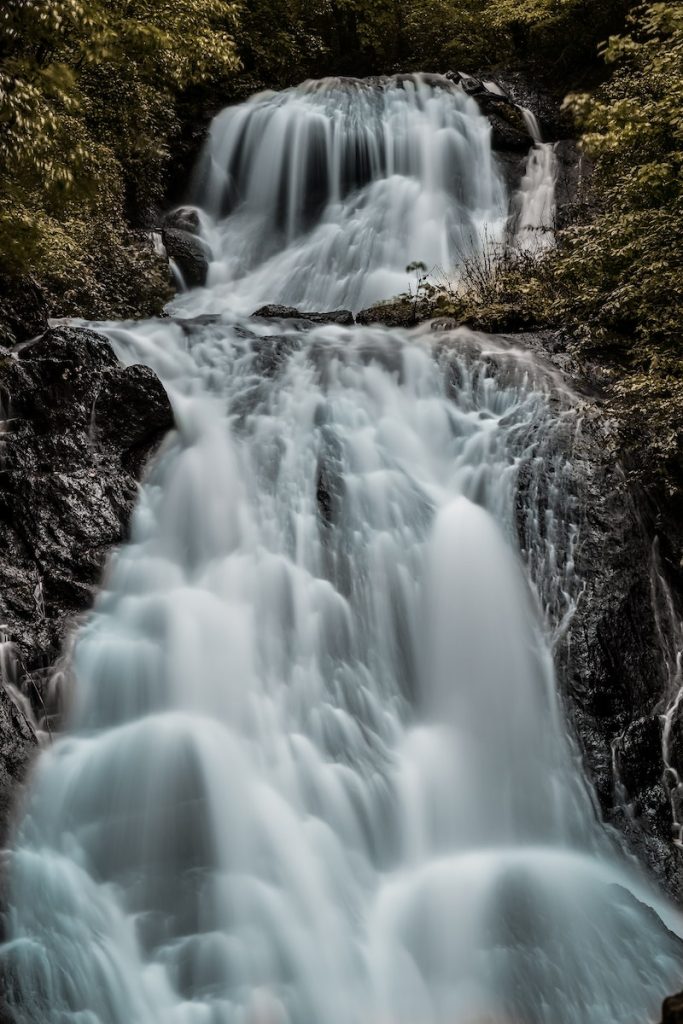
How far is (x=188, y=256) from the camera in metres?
15.8

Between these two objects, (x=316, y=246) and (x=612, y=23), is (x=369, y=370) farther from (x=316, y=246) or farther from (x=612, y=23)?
(x=612, y=23)

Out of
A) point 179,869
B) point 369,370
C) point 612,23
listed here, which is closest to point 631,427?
point 369,370

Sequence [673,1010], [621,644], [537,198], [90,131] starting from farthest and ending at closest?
1. [537,198]
2. [90,131]
3. [621,644]
4. [673,1010]

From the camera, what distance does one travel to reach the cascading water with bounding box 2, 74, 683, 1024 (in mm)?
5109

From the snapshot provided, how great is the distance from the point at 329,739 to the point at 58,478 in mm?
3450

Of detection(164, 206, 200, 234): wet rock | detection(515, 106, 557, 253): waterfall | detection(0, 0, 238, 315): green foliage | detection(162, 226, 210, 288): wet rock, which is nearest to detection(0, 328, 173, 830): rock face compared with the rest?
detection(0, 0, 238, 315): green foliage

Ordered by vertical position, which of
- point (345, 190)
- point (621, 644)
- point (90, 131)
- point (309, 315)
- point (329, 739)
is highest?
point (90, 131)

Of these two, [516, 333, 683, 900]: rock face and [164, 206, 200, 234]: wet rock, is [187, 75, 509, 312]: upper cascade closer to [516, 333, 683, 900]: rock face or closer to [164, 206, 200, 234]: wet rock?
[164, 206, 200, 234]: wet rock

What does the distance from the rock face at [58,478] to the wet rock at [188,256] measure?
7321mm

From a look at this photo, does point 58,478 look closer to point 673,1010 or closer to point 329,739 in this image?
point 329,739

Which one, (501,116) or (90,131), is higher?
(501,116)

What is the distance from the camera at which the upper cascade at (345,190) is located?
15359 mm

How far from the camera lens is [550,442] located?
8.60 m

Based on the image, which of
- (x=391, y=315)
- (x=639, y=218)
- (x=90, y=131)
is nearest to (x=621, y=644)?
(x=639, y=218)
